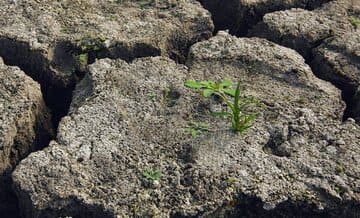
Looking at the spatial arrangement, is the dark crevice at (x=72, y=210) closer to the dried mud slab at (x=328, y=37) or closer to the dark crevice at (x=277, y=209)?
the dark crevice at (x=277, y=209)

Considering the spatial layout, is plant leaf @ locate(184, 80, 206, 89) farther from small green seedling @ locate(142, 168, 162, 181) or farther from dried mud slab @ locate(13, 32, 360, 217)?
small green seedling @ locate(142, 168, 162, 181)

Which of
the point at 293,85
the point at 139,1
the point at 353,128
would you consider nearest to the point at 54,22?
the point at 139,1

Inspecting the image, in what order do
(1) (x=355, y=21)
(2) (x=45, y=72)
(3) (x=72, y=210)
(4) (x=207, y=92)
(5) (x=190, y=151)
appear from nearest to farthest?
(3) (x=72, y=210) < (5) (x=190, y=151) < (4) (x=207, y=92) < (2) (x=45, y=72) < (1) (x=355, y=21)

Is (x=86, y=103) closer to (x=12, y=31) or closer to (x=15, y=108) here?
(x=15, y=108)

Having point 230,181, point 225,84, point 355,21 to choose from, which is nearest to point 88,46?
point 225,84

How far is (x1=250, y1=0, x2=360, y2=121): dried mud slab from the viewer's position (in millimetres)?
2637

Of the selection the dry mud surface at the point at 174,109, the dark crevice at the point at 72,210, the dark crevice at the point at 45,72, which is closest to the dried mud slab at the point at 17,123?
the dry mud surface at the point at 174,109

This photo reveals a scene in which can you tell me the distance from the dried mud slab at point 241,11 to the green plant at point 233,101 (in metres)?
0.62

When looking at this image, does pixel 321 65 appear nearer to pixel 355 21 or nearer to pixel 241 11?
pixel 355 21

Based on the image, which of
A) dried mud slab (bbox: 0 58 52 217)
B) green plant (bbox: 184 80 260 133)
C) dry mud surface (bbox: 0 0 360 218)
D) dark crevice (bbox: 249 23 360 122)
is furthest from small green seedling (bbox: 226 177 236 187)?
dried mud slab (bbox: 0 58 52 217)

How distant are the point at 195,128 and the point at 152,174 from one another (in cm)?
29

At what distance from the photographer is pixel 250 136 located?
2.25 m

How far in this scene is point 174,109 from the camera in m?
2.38

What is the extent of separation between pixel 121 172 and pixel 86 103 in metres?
0.38
